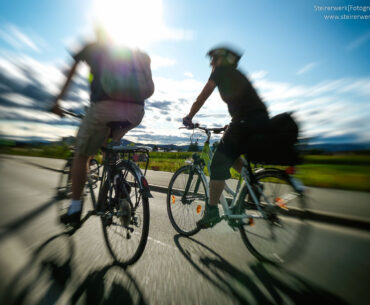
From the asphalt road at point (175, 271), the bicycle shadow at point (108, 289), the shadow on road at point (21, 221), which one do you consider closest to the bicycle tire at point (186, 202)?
the asphalt road at point (175, 271)

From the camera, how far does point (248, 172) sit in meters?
2.37

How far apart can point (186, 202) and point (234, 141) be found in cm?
139

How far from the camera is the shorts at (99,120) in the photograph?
2229mm

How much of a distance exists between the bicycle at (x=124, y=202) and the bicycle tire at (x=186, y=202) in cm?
97

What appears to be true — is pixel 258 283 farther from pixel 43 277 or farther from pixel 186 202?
pixel 43 277

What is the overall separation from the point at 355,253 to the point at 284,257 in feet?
3.59

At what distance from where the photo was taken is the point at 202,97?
2.53 metres

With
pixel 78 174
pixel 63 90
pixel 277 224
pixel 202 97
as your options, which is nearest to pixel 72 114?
pixel 63 90

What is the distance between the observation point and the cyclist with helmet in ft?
7.41

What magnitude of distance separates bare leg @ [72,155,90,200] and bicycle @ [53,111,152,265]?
0.25m

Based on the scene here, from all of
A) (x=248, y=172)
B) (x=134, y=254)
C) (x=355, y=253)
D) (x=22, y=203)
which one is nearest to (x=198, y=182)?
(x=248, y=172)

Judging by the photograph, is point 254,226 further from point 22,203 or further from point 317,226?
point 22,203

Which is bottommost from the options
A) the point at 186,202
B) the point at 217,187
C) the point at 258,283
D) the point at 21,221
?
the point at 258,283

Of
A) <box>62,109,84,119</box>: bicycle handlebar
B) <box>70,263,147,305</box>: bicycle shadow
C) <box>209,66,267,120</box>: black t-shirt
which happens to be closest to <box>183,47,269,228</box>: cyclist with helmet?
<box>209,66,267,120</box>: black t-shirt
